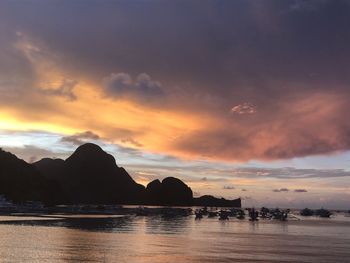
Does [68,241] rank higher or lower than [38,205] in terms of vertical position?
lower

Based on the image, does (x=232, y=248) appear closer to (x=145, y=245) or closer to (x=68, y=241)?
(x=145, y=245)

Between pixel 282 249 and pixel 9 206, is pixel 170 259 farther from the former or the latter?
pixel 9 206

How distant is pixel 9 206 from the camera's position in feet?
520

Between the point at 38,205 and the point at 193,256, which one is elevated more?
the point at 38,205

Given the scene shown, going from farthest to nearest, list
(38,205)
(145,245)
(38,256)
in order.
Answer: (38,205)
(145,245)
(38,256)

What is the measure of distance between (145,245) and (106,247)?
5.92m

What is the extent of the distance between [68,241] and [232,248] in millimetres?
20465

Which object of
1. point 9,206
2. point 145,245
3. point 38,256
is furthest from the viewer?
point 9,206

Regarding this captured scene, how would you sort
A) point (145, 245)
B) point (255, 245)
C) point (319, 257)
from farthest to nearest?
1. point (255, 245)
2. point (145, 245)
3. point (319, 257)

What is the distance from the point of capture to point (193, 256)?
48844 millimetres

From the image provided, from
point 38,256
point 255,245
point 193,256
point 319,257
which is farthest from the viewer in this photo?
point 255,245

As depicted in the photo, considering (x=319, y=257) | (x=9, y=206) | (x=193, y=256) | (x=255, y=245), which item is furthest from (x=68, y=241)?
(x=9, y=206)

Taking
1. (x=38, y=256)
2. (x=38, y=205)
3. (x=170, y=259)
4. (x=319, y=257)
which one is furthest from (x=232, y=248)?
(x=38, y=205)

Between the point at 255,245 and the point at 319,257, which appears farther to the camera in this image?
the point at 255,245
